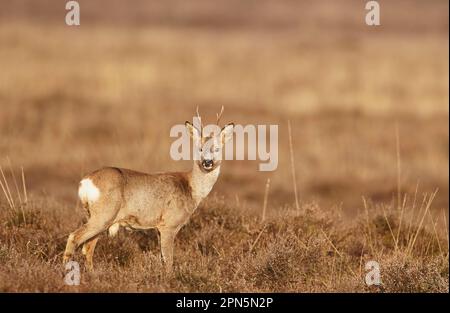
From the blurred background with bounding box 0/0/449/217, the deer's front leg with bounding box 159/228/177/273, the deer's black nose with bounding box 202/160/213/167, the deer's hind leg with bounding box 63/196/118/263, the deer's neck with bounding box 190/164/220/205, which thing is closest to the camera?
the deer's hind leg with bounding box 63/196/118/263

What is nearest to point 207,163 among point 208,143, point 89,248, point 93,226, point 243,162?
point 208,143

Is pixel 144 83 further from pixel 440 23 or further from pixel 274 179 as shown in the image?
pixel 440 23

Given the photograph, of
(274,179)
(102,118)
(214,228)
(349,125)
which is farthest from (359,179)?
(214,228)

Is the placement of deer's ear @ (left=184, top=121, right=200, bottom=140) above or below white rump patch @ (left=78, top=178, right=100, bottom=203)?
above

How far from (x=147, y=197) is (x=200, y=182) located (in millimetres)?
769

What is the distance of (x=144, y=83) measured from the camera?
2652cm

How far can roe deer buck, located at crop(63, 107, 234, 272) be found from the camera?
9219 millimetres

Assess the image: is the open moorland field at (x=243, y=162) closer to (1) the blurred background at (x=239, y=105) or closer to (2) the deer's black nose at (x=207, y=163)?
(1) the blurred background at (x=239, y=105)

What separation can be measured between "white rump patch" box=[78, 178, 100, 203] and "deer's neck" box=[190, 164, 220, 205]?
1316mm

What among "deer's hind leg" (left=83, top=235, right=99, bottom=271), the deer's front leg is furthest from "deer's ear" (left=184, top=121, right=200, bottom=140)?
"deer's hind leg" (left=83, top=235, right=99, bottom=271)

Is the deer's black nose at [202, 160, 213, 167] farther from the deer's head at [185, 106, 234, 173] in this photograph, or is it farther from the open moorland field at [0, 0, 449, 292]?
the open moorland field at [0, 0, 449, 292]

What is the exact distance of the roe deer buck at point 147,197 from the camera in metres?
9.22

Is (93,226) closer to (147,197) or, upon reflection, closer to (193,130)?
(147,197)

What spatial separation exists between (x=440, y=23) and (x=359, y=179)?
127 feet
